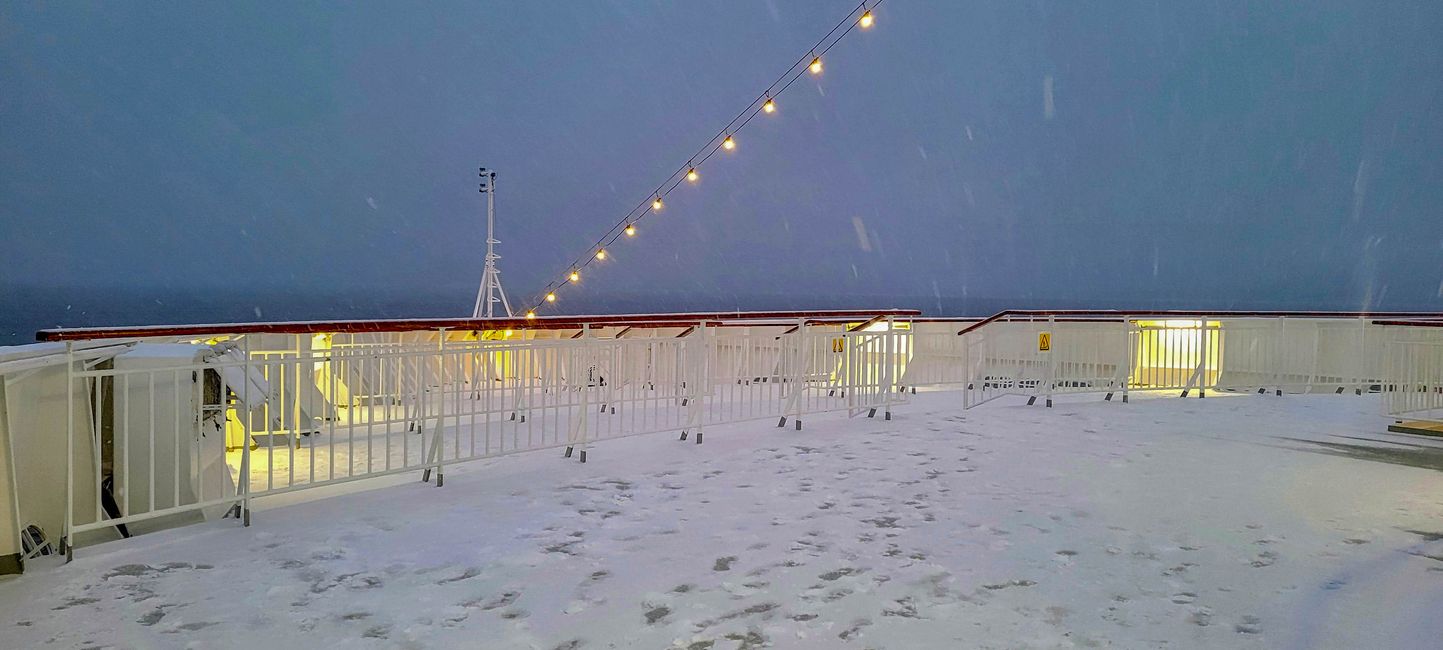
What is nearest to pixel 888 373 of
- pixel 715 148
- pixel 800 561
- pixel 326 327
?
pixel 800 561

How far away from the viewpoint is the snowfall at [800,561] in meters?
3.06

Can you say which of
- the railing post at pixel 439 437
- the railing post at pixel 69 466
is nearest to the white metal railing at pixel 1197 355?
the railing post at pixel 439 437

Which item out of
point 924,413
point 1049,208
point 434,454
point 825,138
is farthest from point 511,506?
point 1049,208

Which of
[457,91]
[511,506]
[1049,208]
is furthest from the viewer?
[1049,208]

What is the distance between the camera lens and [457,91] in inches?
3752

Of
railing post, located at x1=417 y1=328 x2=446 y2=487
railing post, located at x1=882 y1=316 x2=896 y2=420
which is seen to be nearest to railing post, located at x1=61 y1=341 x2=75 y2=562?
railing post, located at x1=417 y1=328 x2=446 y2=487

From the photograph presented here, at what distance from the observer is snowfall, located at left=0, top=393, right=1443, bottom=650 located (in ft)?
10.1

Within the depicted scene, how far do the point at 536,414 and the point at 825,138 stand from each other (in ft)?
274

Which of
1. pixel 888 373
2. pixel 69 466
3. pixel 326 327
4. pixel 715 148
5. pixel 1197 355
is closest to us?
pixel 69 466

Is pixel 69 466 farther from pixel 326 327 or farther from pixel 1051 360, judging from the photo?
pixel 1051 360

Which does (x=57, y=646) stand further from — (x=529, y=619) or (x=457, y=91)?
(x=457, y=91)

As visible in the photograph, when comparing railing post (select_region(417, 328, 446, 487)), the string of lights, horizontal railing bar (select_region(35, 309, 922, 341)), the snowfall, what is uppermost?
the string of lights

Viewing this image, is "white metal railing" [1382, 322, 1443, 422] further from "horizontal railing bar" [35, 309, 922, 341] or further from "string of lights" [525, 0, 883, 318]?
"horizontal railing bar" [35, 309, 922, 341]

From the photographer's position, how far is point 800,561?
386 centimetres
